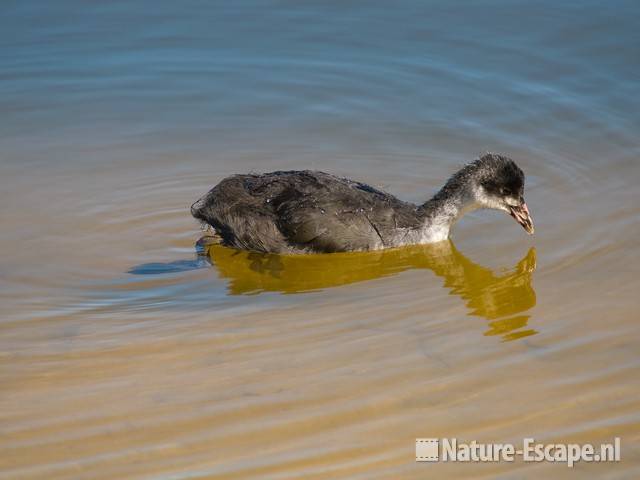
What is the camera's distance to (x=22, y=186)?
9344 mm

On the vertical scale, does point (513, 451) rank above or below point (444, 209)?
below

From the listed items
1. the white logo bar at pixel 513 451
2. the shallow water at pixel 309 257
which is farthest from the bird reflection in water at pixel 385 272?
the white logo bar at pixel 513 451

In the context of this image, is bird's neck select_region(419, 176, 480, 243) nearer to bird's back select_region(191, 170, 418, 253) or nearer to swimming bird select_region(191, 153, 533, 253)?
swimming bird select_region(191, 153, 533, 253)

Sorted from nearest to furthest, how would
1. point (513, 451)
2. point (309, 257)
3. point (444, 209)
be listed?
point (513, 451) < point (309, 257) < point (444, 209)

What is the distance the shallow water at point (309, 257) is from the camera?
5398mm

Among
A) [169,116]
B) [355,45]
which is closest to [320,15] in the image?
[355,45]

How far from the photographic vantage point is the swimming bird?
8.12 m

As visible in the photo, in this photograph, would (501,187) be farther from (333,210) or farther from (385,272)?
(333,210)

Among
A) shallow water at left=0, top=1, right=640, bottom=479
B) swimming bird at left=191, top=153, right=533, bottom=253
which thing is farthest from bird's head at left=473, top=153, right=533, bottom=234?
shallow water at left=0, top=1, right=640, bottom=479

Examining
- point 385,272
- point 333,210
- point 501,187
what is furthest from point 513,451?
point 501,187

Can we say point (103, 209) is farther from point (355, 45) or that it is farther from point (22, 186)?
point (355, 45)

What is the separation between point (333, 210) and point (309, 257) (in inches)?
17.5

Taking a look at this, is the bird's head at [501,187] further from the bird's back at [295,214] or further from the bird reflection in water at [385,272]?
the bird's back at [295,214]

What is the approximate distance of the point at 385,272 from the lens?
7.91 metres
